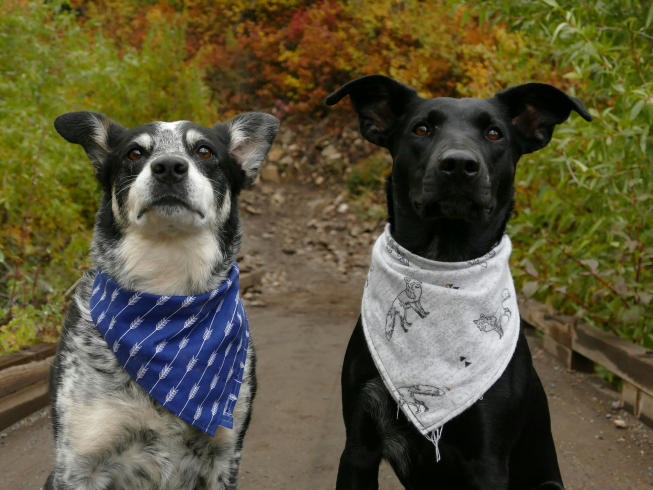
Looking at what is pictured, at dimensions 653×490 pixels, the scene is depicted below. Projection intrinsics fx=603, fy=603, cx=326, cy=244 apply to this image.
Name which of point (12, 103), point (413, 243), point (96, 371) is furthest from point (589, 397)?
point (12, 103)

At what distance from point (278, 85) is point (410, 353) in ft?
37.7

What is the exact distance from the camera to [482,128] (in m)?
2.36

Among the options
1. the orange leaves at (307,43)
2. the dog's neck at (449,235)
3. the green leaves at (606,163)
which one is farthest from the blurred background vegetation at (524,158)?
the dog's neck at (449,235)

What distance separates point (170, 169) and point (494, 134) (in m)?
1.25

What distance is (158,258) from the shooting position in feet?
7.68

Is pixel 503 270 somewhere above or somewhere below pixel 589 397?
above

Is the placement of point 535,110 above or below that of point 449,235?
above

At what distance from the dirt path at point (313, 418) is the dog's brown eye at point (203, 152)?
1.69 meters

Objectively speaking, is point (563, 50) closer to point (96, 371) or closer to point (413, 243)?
point (413, 243)

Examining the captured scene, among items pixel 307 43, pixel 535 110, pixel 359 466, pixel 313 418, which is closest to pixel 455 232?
pixel 535 110

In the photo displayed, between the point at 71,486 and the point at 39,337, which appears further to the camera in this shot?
the point at 39,337

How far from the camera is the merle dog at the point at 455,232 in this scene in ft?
7.14

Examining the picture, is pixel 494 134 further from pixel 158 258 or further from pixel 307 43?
pixel 307 43

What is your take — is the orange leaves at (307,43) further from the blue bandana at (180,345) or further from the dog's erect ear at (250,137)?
the blue bandana at (180,345)
